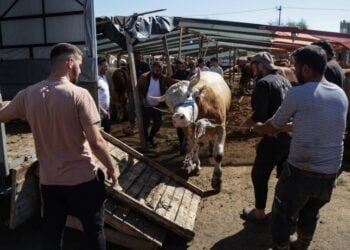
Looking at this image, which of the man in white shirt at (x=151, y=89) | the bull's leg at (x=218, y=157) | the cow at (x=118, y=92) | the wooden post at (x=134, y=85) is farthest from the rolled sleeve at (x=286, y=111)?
the cow at (x=118, y=92)

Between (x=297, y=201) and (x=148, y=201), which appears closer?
(x=297, y=201)

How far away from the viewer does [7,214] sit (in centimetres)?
497

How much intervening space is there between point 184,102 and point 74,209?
118 inches

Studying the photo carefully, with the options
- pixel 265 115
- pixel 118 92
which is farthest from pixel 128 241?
pixel 118 92

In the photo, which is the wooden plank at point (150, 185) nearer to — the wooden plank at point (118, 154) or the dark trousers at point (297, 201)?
the wooden plank at point (118, 154)

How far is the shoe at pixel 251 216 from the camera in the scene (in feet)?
16.0

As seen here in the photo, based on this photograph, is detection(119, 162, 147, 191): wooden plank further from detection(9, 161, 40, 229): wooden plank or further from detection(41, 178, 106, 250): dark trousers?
detection(41, 178, 106, 250): dark trousers

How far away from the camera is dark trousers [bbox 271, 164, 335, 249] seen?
10.7 ft

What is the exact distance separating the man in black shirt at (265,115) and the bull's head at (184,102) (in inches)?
41.2

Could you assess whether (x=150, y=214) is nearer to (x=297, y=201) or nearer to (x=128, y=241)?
(x=128, y=241)

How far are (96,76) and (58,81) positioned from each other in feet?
13.0

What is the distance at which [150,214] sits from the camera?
4.19m

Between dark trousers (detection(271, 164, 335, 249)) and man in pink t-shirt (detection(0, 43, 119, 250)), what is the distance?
150 cm

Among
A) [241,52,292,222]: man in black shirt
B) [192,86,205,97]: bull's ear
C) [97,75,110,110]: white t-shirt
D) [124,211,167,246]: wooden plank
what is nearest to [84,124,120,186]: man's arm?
[124,211,167,246]: wooden plank
